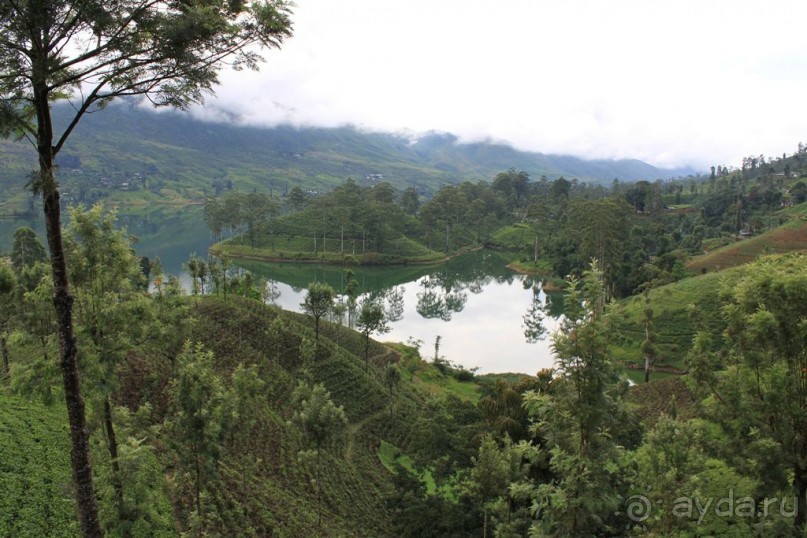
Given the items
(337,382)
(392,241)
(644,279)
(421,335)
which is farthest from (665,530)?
(392,241)

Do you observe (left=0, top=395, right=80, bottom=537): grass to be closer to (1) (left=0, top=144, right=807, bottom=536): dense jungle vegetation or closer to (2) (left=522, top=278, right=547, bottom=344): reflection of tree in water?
(1) (left=0, top=144, right=807, bottom=536): dense jungle vegetation

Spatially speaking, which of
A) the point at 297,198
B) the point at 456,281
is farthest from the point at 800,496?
the point at 297,198

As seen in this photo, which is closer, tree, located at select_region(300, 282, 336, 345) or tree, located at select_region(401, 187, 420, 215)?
tree, located at select_region(300, 282, 336, 345)

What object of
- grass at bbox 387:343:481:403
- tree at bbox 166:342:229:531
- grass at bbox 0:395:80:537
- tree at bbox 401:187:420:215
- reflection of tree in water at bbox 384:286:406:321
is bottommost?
grass at bbox 387:343:481:403

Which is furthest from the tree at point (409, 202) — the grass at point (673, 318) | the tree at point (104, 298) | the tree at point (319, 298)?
the tree at point (104, 298)

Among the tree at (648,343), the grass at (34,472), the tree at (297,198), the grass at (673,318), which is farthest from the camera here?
the tree at (297,198)

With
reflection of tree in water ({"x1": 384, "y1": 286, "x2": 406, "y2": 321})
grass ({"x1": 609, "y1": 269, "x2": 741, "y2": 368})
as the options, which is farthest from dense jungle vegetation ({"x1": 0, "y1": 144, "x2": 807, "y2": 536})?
reflection of tree in water ({"x1": 384, "y1": 286, "x2": 406, "y2": 321})

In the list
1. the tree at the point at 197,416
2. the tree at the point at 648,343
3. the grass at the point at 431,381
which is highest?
the tree at the point at 197,416

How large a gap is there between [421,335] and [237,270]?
4460 cm

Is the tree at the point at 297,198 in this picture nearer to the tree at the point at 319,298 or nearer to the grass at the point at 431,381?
the grass at the point at 431,381

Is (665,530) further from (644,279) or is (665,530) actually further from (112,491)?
(644,279)

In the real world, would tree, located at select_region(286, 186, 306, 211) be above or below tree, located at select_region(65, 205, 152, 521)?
above

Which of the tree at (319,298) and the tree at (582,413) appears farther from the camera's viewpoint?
the tree at (319,298)

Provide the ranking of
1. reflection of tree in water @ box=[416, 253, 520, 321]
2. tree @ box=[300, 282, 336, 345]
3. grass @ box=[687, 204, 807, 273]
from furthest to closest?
reflection of tree in water @ box=[416, 253, 520, 321] → grass @ box=[687, 204, 807, 273] → tree @ box=[300, 282, 336, 345]
